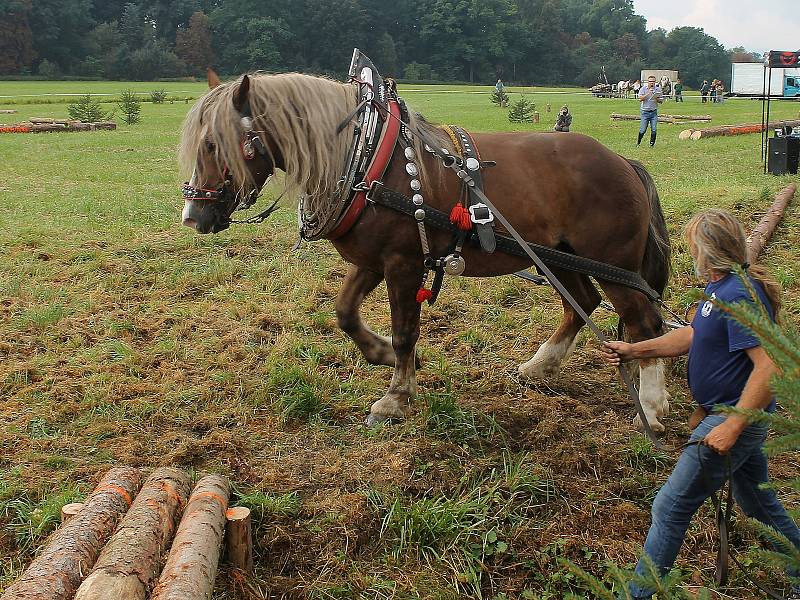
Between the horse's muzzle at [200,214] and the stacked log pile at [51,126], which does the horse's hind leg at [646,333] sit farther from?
the stacked log pile at [51,126]

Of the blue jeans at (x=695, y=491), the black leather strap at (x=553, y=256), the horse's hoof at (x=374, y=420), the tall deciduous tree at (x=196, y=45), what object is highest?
the tall deciduous tree at (x=196, y=45)

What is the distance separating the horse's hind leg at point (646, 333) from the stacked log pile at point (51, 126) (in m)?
20.9

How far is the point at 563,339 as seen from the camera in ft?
15.7

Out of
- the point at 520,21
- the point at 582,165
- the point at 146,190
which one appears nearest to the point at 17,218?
the point at 146,190

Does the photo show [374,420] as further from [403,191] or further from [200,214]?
[200,214]

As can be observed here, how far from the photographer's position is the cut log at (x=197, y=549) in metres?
2.46

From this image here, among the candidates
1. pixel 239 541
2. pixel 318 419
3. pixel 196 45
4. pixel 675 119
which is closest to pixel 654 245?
pixel 318 419

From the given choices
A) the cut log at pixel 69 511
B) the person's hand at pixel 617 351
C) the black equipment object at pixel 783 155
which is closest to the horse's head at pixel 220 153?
the cut log at pixel 69 511

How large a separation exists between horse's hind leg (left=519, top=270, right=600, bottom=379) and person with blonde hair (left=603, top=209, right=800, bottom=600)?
201cm

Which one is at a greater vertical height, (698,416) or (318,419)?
(698,416)

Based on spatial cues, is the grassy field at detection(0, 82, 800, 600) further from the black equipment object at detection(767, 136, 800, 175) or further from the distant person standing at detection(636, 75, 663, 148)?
the distant person standing at detection(636, 75, 663, 148)

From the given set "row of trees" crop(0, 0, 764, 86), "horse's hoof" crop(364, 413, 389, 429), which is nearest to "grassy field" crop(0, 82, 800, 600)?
"horse's hoof" crop(364, 413, 389, 429)

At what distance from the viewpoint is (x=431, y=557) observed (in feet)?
10.2

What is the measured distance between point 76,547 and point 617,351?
7.18 ft
